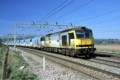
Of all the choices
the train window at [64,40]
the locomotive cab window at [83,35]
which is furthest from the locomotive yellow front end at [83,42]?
the train window at [64,40]

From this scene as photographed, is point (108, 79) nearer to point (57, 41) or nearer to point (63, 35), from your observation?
point (63, 35)

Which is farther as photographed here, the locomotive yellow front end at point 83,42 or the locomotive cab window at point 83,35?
the locomotive cab window at point 83,35

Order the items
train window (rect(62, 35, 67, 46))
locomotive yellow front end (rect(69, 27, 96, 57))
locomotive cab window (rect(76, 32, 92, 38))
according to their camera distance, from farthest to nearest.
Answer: train window (rect(62, 35, 67, 46)), locomotive cab window (rect(76, 32, 92, 38)), locomotive yellow front end (rect(69, 27, 96, 57))

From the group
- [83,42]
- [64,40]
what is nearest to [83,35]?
[83,42]

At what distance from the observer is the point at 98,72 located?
14.7 m

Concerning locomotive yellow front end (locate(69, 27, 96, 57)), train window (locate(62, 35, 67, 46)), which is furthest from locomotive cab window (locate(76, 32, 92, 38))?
train window (locate(62, 35, 67, 46))

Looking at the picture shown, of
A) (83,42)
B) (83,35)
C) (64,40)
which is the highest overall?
(83,35)

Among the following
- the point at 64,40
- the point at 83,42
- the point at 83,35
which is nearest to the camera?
the point at 83,42

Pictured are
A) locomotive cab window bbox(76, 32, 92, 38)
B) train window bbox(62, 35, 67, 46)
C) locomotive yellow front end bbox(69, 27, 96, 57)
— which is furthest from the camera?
train window bbox(62, 35, 67, 46)

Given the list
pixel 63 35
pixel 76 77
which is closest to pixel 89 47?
pixel 63 35

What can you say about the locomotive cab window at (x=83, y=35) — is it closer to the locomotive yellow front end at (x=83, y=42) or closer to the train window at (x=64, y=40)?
the locomotive yellow front end at (x=83, y=42)

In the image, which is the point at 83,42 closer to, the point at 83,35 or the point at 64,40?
the point at 83,35

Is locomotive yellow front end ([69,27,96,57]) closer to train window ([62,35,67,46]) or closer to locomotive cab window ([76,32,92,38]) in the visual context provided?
locomotive cab window ([76,32,92,38])

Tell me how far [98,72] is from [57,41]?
18.8 metres
